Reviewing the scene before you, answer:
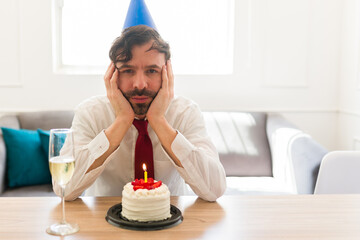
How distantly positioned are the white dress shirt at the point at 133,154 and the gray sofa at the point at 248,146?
94 centimetres

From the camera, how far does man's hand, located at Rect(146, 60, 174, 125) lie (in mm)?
1607

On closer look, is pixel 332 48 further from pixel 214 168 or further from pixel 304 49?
→ pixel 214 168

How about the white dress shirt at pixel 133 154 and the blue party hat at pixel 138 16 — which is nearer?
the white dress shirt at pixel 133 154

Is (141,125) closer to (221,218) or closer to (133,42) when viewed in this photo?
(133,42)

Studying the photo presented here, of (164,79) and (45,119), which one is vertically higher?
(164,79)

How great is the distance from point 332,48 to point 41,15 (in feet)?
7.88

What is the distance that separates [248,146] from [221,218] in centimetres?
197

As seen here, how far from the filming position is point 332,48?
349 cm

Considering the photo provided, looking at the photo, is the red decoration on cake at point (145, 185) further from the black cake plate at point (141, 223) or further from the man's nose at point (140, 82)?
the man's nose at point (140, 82)

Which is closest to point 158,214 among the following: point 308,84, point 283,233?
point 283,233

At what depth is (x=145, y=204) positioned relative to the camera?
1.10 m

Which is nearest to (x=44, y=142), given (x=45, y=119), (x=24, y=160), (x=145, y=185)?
(x=24, y=160)

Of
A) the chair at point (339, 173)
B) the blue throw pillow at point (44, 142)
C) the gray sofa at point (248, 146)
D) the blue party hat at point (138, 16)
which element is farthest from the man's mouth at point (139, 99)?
the blue throw pillow at point (44, 142)

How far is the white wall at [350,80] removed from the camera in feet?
10.5
